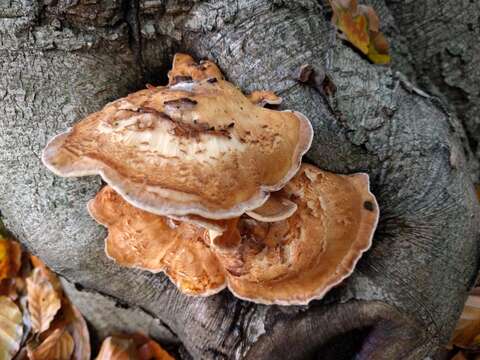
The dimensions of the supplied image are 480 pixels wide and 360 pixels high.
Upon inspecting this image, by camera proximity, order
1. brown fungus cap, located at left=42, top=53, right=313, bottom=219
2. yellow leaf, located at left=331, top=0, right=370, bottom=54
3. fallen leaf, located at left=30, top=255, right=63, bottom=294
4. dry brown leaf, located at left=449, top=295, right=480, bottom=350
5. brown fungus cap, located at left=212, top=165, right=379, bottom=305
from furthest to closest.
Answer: fallen leaf, located at left=30, top=255, right=63, bottom=294, dry brown leaf, located at left=449, top=295, right=480, bottom=350, yellow leaf, located at left=331, top=0, right=370, bottom=54, brown fungus cap, located at left=212, top=165, right=379, bottom=305, brown fungus cap, located at left=42, top=53, right=313, bottom=219

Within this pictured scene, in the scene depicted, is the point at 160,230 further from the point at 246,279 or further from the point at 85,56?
the point at 85,56

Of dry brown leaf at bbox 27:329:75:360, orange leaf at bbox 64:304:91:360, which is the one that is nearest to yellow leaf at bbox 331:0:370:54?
orange leaf at bbox 64:304:91:360

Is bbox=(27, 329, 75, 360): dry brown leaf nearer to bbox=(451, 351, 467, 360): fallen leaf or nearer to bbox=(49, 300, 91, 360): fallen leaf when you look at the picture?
bbox=(49, 300, 91, 360): fallen leaf

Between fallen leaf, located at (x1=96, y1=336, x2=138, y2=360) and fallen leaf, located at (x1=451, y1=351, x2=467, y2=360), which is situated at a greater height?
fallen leaf, located at (x1=451, y1=351, x2=467, y2=360)

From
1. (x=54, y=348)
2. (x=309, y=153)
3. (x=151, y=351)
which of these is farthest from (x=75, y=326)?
(x=309, y=153)

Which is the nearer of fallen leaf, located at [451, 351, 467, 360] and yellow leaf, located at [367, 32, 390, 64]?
yellow leaf, located at [367, 32, 390, 64]

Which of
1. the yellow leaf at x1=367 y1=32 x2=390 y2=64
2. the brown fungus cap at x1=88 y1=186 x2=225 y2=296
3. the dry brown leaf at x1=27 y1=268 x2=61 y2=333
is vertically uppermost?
the yellow leaf at x1=367 y1=32 x2=390 y2=64

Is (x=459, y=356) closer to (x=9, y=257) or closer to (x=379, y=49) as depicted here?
(x=379, y=49)

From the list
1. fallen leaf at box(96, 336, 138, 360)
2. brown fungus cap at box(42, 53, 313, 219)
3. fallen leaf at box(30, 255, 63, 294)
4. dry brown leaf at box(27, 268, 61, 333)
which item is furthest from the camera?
fallen leaf at box(30, 255, 63, 294)
